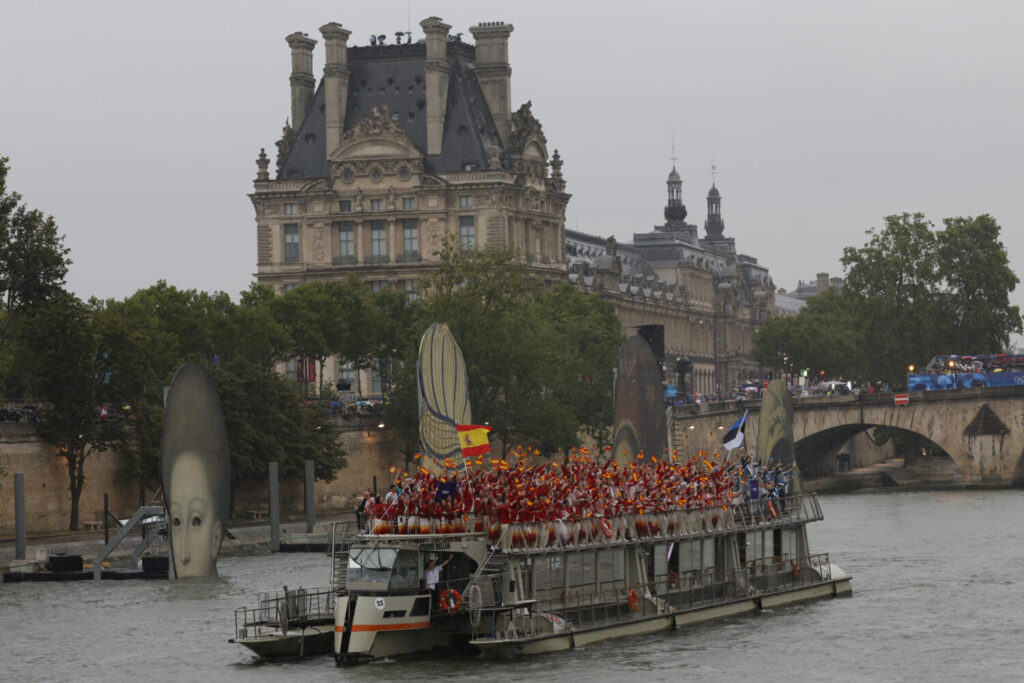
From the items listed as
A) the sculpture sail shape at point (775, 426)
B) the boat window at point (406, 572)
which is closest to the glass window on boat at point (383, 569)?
the boat window at point (406, 572)

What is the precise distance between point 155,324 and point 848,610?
1557 inches

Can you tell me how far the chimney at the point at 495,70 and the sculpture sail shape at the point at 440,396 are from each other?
3191 inches

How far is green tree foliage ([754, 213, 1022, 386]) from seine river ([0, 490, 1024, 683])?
65.6m

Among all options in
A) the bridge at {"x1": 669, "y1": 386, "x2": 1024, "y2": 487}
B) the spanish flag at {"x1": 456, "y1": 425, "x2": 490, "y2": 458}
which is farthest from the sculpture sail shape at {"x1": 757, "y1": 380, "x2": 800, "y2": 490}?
the spanish flag at {"x1": 456, "y1": 425, "x2": 490, "y2": 458}

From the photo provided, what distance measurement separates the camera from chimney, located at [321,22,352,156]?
475 ft

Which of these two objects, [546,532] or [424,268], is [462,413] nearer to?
[546,532]

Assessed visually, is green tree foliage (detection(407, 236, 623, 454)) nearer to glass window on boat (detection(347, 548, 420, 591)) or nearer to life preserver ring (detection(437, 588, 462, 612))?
life preserver ring (detection(437, 588, 462, 612))

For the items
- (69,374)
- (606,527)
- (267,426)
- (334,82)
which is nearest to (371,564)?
(606,527)

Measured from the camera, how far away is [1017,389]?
395 feet

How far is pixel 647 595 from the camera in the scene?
181 feet

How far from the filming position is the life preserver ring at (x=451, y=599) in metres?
49.4

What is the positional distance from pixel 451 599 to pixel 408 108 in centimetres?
9813

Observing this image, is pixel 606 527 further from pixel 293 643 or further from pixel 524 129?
pixel 524 129

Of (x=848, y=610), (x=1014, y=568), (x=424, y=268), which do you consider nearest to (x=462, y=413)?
(x=848, y=610)
